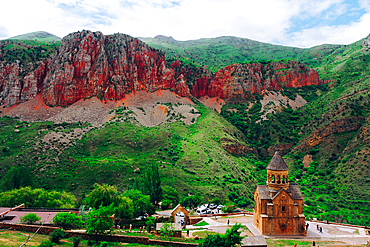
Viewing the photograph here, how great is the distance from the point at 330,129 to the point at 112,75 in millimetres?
90208

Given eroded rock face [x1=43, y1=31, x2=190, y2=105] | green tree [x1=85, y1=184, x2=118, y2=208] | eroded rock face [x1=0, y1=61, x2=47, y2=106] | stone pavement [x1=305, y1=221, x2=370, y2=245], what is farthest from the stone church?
eroded rock face [x1=0, y1=61, x2=47, y2=106]

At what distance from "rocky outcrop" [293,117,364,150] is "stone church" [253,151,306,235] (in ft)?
208

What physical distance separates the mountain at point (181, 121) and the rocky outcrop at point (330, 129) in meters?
0.37

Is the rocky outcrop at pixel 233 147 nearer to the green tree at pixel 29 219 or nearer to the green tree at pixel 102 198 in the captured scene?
the green tree at pixel 102 198

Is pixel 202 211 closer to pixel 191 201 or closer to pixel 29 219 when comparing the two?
pixel 191 201

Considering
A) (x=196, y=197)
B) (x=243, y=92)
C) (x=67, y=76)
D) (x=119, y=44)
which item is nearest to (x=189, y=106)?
(x=243, y=92)

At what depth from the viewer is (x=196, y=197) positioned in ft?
212

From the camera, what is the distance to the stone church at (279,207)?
130ft

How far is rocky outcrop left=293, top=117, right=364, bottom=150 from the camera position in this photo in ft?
303

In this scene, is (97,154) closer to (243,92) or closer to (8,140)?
(8,140)

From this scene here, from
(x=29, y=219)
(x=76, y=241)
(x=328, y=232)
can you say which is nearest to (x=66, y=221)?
(x=76, y=241)

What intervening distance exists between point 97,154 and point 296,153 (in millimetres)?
67463

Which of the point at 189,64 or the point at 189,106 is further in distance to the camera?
the point at 189,64

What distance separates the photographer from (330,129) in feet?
318
